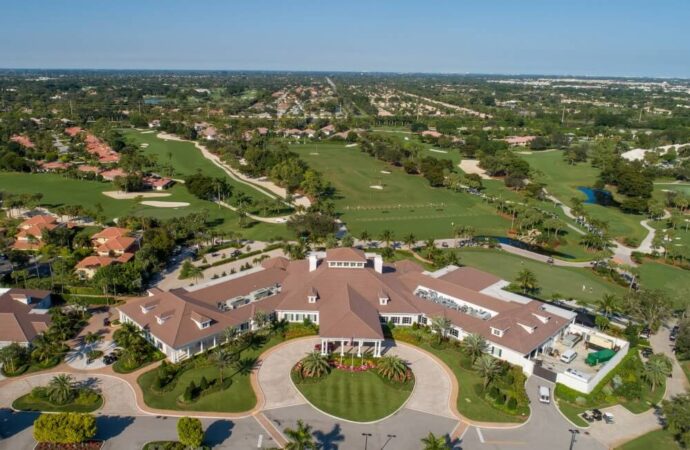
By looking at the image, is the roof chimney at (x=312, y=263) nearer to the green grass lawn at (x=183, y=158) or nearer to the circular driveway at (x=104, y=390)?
the circular driveway at (x=104, y=390)

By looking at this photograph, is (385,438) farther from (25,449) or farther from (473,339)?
(25,449)

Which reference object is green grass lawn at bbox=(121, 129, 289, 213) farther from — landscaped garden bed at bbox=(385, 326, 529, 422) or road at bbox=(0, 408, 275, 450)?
road at bbox=(0, 408, 275, 450)

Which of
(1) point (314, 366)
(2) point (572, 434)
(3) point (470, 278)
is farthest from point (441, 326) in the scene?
(2) point (572, 434)

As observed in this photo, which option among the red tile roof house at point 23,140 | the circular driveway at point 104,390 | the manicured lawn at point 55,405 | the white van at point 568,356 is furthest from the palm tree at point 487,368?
the red tile roof house at point 23,140

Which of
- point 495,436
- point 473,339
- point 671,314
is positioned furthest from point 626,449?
point 671,314

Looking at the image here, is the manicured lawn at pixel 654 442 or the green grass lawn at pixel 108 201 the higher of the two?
the green grass lawn at pixel 108 201

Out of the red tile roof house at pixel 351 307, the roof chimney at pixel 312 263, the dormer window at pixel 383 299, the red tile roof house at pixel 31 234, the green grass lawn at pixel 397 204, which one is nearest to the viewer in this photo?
the red tile roof house at pixel 351 307
